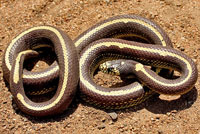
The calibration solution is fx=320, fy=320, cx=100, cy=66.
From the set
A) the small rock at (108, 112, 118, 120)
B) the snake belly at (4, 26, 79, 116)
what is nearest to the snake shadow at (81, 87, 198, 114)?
the small rock at (108, 112, 118, 120)

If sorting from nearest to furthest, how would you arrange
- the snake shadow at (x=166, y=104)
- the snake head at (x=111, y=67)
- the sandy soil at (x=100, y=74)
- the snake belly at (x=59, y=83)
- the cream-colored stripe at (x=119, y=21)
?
the snake belly at (x=59, y=83) < the sandy soil at (x=100, y=74) < the snake shadow at (x=166, y=104) < the snake head at (x=111, y=67) < the cream-colored stripe at (x=119, y=21)

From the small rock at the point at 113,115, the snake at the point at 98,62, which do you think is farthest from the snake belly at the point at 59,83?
the small rock at the point at 113,115

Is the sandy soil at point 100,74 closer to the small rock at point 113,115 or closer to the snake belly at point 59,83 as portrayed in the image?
the small rock at point 113,115

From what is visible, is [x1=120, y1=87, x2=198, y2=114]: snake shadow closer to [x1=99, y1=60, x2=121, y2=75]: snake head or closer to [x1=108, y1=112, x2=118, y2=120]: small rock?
[x1=108, y1=112, x2=118, y2=120]: small rock

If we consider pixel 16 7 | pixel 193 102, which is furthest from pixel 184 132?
pixel 16 7

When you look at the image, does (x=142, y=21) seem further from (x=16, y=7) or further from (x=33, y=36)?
(x=16, y=7)

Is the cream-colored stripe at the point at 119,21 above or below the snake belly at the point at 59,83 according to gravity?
above
